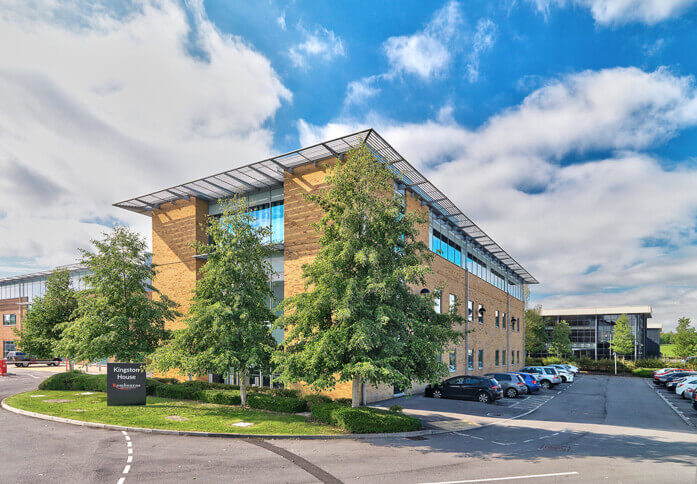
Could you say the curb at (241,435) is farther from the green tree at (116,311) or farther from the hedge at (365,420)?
the green tree at (116,311)

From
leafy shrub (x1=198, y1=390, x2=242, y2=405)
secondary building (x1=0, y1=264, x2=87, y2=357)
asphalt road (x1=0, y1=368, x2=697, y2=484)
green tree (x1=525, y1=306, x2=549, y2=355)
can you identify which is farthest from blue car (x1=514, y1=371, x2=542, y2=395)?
secondary building (x1=0, y1=264, x2=87, y2=357)

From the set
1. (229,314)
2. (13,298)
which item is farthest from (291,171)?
(13,298)

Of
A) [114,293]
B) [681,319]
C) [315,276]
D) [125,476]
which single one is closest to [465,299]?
[315,276]

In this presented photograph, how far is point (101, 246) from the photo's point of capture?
71.4 ft

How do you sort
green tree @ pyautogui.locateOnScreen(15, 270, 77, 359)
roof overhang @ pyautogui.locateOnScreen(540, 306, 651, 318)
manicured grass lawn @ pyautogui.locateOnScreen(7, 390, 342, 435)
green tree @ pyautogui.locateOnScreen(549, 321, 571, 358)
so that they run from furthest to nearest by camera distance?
1. roof overhang @ pyautogui.locateOnScreen(540, 306, 651, 318)
2. green tree @ pyautogui.locateOnScreen(549, 321, 571, 358)
3. green tree @ pyautogui.locateOnScreen(15, 270, 77, 359)
4. manicured grass lawn @ pyautogui.locateOnScreen(7, 390, 342, 435)

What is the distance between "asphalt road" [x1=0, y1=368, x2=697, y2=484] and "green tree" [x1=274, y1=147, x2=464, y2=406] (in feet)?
8.05

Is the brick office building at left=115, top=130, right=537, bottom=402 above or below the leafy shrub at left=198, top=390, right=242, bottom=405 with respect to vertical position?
above

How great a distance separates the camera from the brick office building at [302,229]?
909 inches

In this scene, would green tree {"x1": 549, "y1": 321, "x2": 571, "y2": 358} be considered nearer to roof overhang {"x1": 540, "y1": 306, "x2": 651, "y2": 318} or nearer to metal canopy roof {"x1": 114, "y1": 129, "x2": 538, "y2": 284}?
roof overhang {"x1": 540, "y1": 306, "x2": 651, "y2": 318}

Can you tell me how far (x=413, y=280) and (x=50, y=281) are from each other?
85.8ft

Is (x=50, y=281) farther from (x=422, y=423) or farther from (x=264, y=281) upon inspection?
(x=422, y=423)

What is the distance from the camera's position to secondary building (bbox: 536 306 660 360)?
86.1 metres

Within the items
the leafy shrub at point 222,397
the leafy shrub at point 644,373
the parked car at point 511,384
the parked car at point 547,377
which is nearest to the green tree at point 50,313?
the leafy shrub at point 222,397

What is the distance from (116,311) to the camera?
21156 mm
